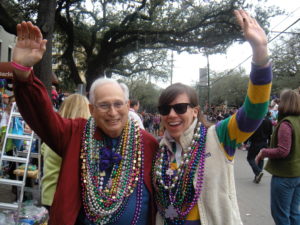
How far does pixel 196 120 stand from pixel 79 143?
78 cm

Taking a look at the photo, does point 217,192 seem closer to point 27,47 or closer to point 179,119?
point 179,119

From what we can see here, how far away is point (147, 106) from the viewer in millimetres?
57188

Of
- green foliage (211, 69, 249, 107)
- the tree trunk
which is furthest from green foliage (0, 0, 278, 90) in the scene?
green foliage (211, 69, 249, 107)

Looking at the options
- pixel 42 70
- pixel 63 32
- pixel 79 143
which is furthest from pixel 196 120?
pixel 63 32

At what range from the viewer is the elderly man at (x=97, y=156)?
1.80 meters

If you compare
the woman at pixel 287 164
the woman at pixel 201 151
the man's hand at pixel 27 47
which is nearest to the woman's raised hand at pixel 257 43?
the woman at pixel 201 151

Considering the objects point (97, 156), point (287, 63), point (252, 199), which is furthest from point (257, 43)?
point (287, 63)

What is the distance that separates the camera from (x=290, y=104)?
3.34m

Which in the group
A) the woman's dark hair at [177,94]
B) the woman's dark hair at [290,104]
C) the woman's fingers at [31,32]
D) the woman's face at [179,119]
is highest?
the woman's fingers at [31,32]

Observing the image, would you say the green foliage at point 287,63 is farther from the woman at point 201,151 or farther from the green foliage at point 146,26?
the woman at point 201,151

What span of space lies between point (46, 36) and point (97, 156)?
655cm

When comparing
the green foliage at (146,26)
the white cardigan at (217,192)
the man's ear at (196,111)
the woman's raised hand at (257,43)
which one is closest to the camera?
the woman's raised hand at (257,43)

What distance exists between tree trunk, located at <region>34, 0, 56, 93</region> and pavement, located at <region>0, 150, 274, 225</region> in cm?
266

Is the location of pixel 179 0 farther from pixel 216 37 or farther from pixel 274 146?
pixel 274 146
